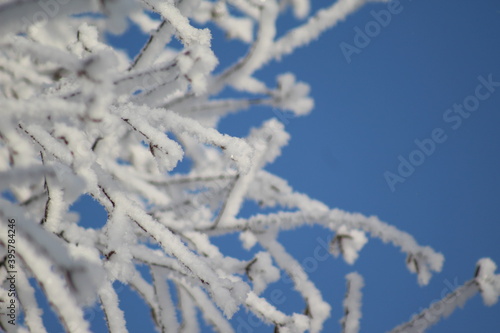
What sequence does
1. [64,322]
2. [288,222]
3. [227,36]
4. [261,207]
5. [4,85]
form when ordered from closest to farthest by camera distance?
[64,322]
[4,85]
[288,222]
[261,207]
[227,36]

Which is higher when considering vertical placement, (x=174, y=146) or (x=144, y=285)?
(x=144, y=285)

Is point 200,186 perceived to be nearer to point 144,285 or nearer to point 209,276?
point 144,285

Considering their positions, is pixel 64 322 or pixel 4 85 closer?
pixel 64 322

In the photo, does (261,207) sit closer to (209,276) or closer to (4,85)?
(209,276)

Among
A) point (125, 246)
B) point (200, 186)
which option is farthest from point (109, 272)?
point (200, 186)

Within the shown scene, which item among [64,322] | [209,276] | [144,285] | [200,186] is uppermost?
[200,186]

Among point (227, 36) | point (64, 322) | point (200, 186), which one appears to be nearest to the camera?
point (64, 322)

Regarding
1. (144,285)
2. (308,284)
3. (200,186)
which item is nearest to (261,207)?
(200,186)
